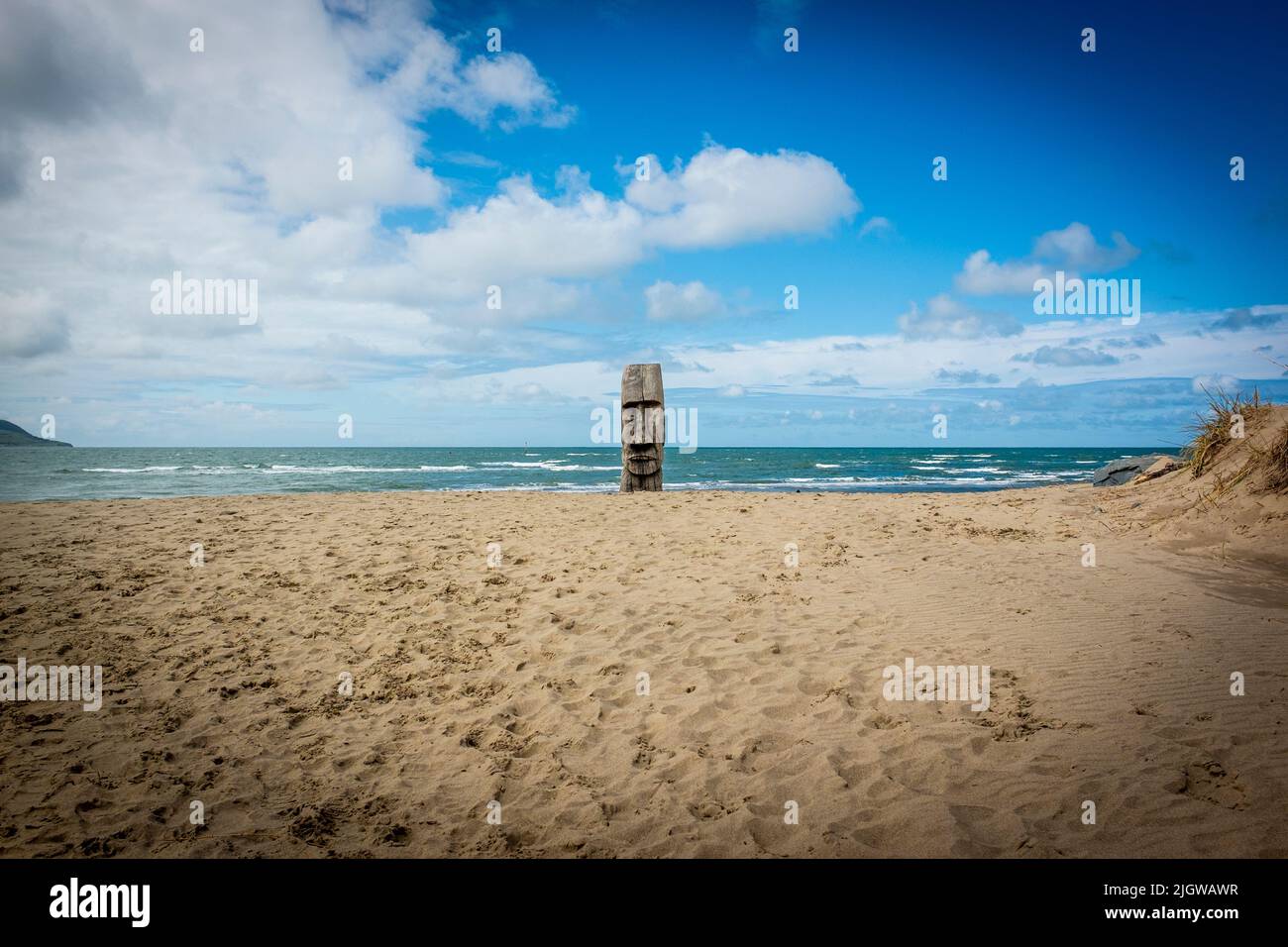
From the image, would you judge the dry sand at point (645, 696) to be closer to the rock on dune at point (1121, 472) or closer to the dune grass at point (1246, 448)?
the dune grass at point (1246, 448)

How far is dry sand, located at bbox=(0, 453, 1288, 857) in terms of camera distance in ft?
11.3

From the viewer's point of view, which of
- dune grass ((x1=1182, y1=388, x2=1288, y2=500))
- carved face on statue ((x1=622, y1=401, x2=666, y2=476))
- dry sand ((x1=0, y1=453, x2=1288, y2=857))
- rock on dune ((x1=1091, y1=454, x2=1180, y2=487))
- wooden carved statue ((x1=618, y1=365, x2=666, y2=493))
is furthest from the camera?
A: rock on dune ((x1=1091, y1=454, x2=1180, y2=487))

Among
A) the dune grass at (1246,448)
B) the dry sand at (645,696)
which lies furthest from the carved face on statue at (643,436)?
the dune grass at (1246,448)

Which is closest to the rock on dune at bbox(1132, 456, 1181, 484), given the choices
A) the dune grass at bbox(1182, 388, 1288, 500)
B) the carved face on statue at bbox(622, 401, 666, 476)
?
the dune grass at bbox(1182, 388, 1288, 500)

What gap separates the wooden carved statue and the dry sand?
5.15m

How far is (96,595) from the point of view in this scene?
22.7 ft

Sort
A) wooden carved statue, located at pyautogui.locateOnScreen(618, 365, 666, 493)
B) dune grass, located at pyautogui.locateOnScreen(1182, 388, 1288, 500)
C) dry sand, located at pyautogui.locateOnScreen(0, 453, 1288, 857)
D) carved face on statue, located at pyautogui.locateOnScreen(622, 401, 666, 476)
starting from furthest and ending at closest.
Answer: carved face on statue, located at pyautogui.locateOnScreen(622, 401, 666, 476) → wooden carved statue, located at pyautogui.locateOnScreen(618, 365, 666, 493) → dune grass, located at pyautogui.locateOnScreen(1182, 388, 1288, 500) → dry sand, located at pyautogui.locateOnScreen(0, 453, 1288, 857)

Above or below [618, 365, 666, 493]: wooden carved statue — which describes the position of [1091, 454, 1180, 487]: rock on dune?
below

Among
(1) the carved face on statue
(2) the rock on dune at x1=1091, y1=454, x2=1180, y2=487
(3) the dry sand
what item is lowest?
(3) the dry sand

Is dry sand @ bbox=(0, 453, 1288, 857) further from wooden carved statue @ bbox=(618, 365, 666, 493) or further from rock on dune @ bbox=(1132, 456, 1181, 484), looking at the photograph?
wooden carved statue @ bbox=(618, 365, 666, 493)

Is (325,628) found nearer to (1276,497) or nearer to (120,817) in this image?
(120,817)

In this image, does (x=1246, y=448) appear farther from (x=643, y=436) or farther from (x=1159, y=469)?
(x=643, y=436)

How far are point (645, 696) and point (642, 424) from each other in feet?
32.3
